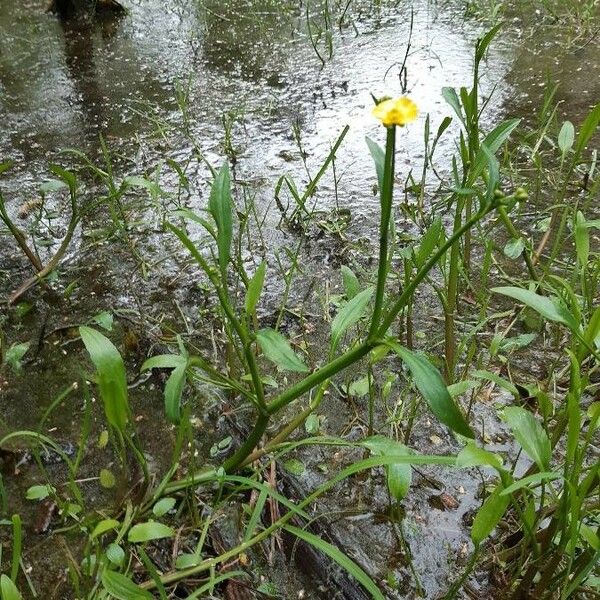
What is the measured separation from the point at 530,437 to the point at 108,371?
627mm

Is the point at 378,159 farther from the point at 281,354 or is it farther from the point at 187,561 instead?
the point at 187,561

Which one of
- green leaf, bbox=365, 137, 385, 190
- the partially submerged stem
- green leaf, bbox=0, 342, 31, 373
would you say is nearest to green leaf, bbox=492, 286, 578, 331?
the partially submerged stem

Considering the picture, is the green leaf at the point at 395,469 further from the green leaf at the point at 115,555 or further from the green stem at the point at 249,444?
the green leaf at the point at 115,555

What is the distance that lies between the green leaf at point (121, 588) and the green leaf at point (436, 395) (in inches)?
20.8

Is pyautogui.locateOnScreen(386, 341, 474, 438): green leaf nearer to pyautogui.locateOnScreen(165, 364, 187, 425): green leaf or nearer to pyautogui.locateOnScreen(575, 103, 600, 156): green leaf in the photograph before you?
pyautogui.locateOnScreen(165, 364, 187, 425): green leaf

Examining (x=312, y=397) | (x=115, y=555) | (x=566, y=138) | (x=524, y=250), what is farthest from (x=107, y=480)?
Answer: (x=566, y=138)

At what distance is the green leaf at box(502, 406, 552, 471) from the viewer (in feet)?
2.91

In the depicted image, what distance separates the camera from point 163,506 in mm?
1109

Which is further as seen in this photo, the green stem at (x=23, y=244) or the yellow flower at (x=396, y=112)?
the green stem at (x=23, y=244)

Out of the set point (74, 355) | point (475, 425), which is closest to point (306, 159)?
point (74, 355)

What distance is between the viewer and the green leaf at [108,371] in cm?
88

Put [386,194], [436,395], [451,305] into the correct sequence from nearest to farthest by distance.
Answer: [386,194] < [436,395] < [451,305]

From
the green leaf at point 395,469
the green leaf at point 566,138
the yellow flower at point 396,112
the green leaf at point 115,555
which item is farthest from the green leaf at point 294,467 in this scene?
the green leaf at point 566,138

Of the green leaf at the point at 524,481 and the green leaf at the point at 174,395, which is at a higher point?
the green leaf at the point at 174,395
